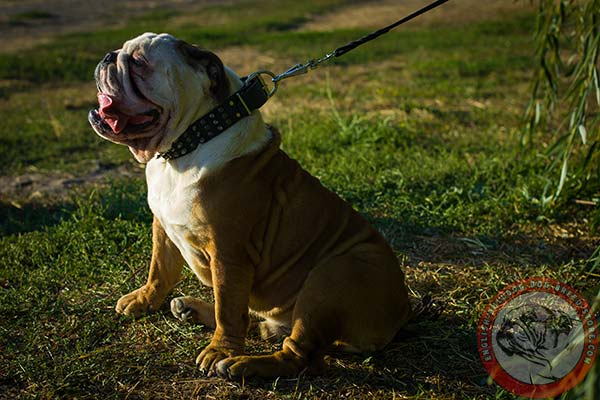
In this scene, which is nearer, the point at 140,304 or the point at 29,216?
the point at 140,304

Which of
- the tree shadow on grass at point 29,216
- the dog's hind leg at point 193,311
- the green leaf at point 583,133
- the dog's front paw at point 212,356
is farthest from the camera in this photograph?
the tree shadow on grass at point 29,216

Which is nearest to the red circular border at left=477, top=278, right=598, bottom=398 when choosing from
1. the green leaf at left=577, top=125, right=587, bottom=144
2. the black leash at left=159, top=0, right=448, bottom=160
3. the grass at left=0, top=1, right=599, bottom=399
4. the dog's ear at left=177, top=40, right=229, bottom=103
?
the grass at left=0, top=1, right=599, bottom=399

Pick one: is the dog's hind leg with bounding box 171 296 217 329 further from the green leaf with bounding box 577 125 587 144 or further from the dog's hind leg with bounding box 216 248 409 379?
the green leaf with bounding box 577 125 587 144

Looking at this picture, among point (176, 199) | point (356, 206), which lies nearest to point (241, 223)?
point (176, 199)

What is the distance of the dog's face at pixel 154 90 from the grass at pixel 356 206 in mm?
1031

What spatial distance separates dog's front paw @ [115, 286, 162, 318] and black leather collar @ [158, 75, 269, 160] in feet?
2.80

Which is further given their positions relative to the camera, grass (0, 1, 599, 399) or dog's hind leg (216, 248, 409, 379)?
grass (0, 1, 599, 399)

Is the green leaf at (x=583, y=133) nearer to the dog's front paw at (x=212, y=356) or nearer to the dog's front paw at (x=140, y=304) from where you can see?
the dog's front paw at (x=212, y=356)

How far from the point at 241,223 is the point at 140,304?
907 millimetres

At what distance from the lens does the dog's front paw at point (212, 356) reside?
9.28 ft

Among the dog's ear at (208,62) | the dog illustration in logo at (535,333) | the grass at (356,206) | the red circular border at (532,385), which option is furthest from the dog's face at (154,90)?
the dog illustration in logo at (535,333)

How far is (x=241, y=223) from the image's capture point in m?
2.79

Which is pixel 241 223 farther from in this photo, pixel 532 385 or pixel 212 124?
pixel 532 385

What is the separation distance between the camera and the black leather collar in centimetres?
281
